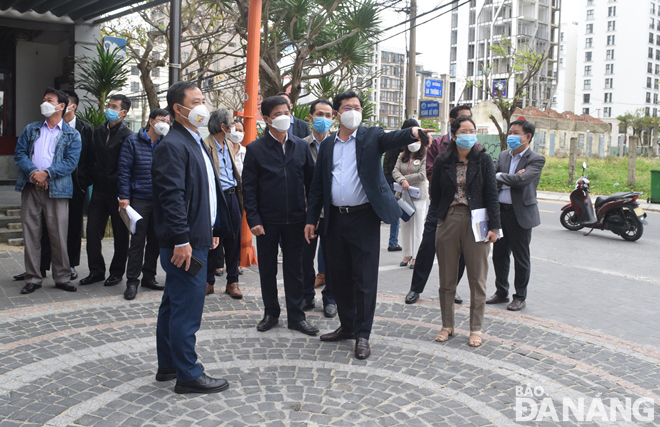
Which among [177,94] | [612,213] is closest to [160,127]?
[177,94]

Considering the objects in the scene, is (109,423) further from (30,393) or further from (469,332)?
(469,332)

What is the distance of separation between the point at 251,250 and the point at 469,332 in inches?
147

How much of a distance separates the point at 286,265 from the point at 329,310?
2.52 feet

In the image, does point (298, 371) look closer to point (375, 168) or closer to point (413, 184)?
point (375, 168)

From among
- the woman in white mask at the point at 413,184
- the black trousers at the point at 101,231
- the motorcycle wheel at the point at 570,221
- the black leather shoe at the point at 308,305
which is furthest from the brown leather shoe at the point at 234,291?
the motorcycle wheel at the point at 570,221

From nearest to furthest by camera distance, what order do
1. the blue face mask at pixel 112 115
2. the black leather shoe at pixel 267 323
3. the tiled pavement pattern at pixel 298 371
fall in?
the tiled pavement pattern at pixel 298 371 < the black leather shoe at pixel 267 323 < the blue face mask at pixel 112 115

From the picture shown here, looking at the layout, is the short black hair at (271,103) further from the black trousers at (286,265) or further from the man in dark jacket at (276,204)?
the black trousers at (286,265)

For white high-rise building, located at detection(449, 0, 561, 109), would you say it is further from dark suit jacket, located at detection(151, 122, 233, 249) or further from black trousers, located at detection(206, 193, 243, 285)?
dark suit jacket, located at detection(151, 122, 233, 249)

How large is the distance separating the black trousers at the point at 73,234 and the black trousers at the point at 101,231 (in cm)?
17

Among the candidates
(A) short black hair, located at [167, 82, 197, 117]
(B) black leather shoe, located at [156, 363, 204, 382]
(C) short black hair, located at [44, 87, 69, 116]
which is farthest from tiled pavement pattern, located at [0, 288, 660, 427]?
(C) short black hair, located at [44, 87, 69, 116]

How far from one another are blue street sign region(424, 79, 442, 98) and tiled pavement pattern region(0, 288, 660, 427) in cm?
1197

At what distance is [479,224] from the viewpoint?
5004 millimetres

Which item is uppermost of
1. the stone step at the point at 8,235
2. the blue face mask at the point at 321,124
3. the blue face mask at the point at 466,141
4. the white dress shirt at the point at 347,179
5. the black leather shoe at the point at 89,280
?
the blue face mask at the point at 321,124

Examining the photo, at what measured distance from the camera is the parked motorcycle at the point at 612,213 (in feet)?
37.8
